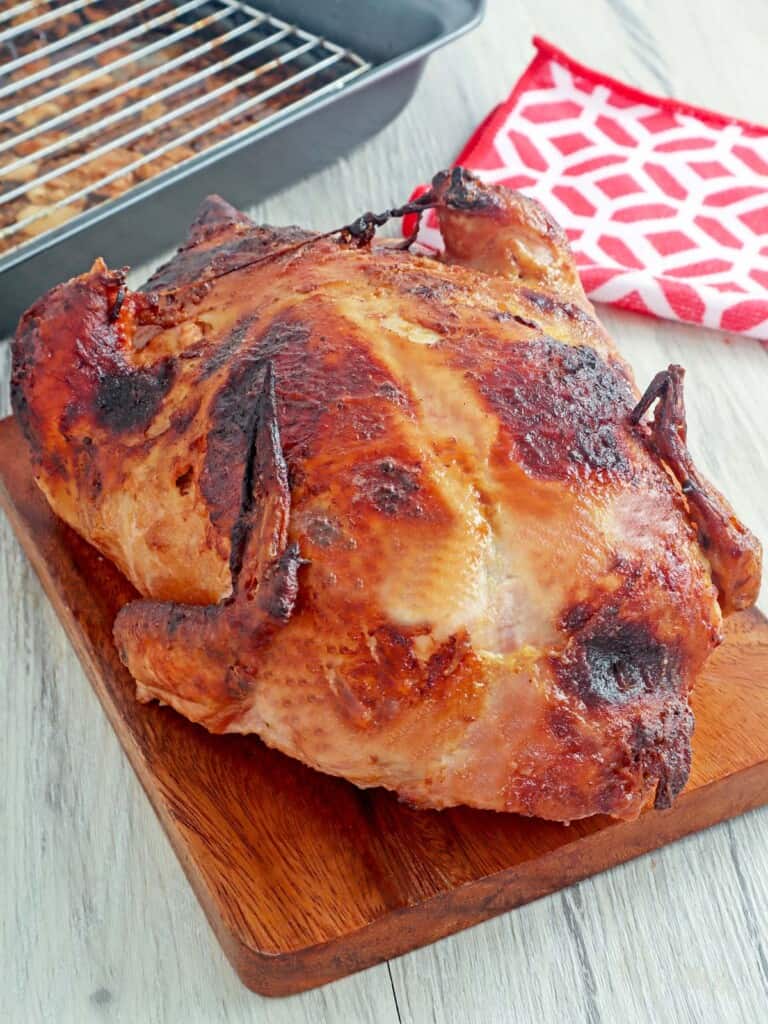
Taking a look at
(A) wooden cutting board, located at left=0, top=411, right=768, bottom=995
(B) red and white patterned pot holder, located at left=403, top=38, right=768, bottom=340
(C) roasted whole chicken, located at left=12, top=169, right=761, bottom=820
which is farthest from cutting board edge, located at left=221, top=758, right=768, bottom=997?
(B) red and white patterned pot holder, located at left=403, top=38, right=768, bottom=340

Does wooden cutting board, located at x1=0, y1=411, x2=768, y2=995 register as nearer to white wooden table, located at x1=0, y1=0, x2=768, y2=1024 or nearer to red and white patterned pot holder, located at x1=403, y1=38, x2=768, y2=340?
white wooden table, located at x1=0, y1=0, x2=768, y2=1024

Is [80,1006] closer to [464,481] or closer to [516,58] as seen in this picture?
[464,481]

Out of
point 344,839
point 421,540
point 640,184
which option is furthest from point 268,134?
point 344,839

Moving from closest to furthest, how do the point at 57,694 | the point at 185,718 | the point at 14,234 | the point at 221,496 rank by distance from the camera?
1. the point at 221,496
2. the point at 185,718
3. the point at 57,694
4. the point at 14,234

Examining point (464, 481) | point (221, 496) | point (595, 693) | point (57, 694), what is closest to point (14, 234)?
point (57, 694)

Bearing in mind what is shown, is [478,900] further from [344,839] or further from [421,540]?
[421,540]

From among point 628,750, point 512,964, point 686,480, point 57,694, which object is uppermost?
point 686,480
